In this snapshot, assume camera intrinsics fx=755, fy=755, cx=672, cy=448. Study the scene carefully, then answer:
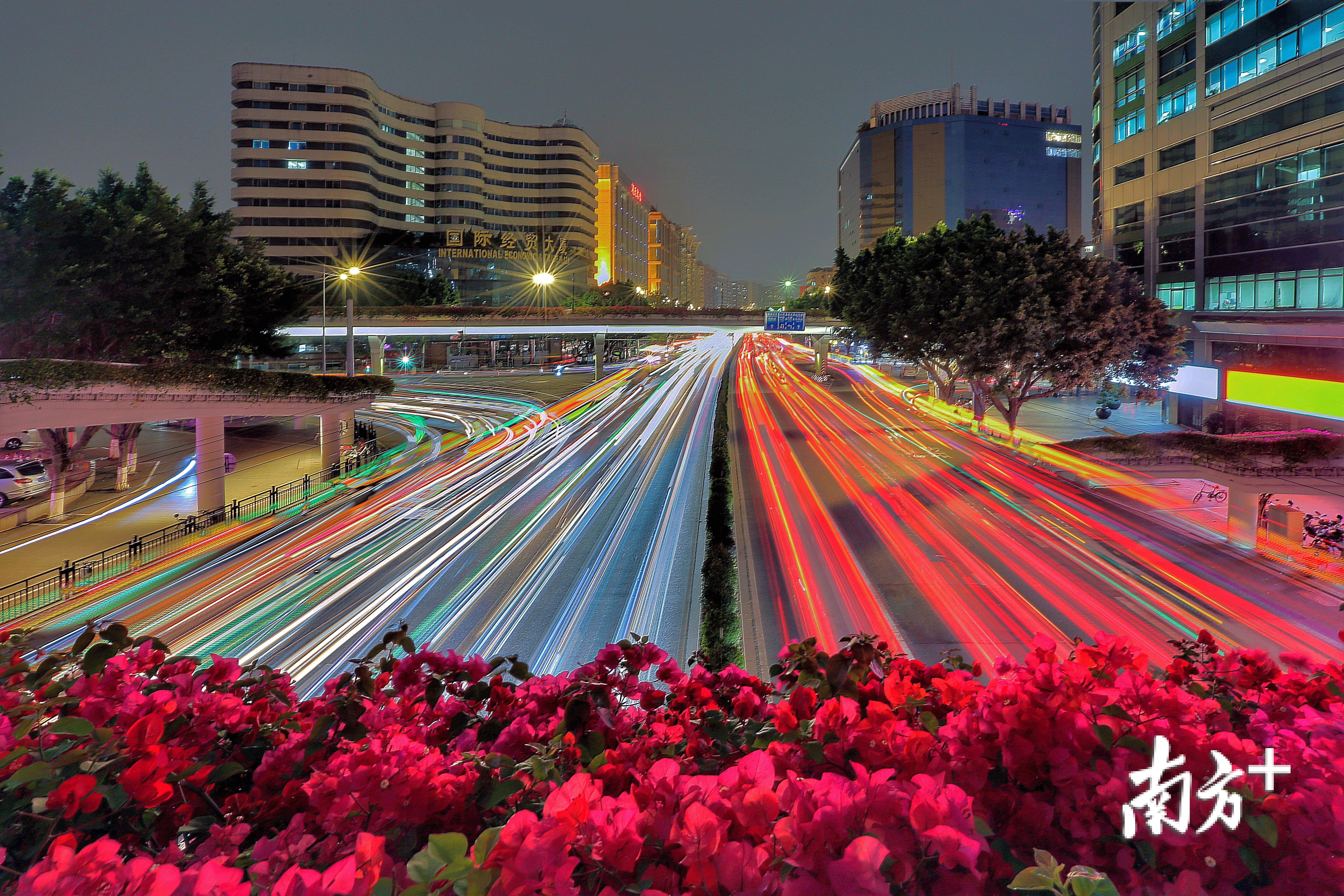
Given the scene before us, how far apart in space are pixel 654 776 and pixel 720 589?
11900 millimetres

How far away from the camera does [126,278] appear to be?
24.8 metres

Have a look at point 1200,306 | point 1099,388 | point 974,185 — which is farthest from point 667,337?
point 1200,306

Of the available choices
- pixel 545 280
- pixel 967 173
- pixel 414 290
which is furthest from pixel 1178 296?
pixel 967 173

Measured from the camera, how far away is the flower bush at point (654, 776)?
1920 mm

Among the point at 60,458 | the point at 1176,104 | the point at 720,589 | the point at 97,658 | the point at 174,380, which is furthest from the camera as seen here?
the point at 1176,104

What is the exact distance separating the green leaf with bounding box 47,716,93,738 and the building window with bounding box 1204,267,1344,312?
3651 cm

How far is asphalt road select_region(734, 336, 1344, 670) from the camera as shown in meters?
13.7

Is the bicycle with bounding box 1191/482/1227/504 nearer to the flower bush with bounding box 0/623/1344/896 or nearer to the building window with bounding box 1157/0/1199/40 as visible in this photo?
the building window with bounding box 1157/0/1199/40

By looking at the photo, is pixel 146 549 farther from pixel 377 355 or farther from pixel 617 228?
pixel 617 228

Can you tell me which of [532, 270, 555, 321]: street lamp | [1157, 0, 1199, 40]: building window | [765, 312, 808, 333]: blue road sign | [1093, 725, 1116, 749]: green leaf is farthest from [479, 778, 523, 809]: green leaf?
[765, 312, 808, 333]: blue road sign

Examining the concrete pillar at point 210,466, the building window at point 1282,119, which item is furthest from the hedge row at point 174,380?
the building window at point 1282,119

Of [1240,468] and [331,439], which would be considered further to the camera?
[331,439]

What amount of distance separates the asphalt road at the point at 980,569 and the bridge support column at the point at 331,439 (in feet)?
52.0

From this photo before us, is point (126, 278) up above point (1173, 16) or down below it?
below
